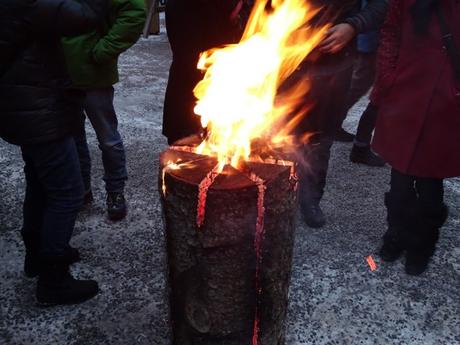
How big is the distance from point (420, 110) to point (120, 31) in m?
2.03

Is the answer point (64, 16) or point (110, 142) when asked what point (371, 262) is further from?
point (64, 16)

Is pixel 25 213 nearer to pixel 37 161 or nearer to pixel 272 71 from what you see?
pixel 37 161

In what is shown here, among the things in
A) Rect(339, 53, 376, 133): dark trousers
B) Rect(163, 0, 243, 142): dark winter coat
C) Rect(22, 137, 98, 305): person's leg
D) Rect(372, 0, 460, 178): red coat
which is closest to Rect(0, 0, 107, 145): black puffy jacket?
Rect(22, 137, 98, 305): person's leg

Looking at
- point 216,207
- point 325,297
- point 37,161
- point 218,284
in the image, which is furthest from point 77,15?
point 325,297

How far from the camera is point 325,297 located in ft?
9.48

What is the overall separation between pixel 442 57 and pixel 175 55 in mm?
1839

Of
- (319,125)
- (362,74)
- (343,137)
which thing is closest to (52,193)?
(319,125)

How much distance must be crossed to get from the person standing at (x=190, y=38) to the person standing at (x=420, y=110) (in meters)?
1.11

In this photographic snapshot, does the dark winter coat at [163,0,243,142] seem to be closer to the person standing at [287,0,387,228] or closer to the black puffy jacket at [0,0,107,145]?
the person standing at [287,0,387,228]

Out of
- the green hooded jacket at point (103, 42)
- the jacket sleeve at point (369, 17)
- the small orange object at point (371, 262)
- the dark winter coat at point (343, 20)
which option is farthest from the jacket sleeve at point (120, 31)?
the small orange object at point (371, 262)

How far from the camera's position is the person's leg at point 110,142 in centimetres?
331

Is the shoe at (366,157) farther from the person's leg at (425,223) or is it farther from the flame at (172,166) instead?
the flame at (172,166)

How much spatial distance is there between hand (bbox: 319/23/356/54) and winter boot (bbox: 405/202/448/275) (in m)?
1.21

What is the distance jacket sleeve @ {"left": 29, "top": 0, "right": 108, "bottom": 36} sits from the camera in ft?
6.80
